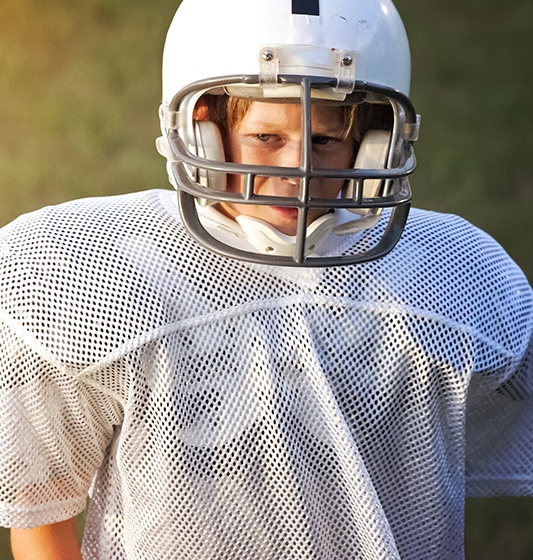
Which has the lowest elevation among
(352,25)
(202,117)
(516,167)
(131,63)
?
(516,167)

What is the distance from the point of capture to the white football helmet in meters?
1.30

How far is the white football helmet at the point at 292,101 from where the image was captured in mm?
1298

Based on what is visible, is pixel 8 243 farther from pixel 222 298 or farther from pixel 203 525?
pixel 203 525

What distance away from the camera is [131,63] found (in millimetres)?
3699

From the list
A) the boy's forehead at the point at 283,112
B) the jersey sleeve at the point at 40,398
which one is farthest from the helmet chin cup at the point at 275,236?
the jersey sleeve at the point at 40,398

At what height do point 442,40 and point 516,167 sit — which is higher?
point 442,40

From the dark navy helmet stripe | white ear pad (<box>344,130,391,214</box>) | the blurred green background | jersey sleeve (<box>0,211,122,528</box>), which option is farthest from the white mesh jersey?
the blurred green background

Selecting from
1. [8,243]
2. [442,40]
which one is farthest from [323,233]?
[442,40]

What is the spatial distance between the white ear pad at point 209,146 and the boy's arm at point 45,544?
509 millimetres

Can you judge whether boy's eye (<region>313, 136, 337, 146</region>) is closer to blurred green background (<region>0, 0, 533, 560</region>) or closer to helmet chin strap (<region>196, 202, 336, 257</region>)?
helmet chin strap (<region>196, 202, 336, 257</region>)

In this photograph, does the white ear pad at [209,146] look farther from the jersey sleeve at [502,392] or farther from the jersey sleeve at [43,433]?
the jersey sleeve at [502,392]

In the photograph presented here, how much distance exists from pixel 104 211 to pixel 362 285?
361 mm

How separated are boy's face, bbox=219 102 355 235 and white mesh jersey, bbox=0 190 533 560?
8 centimetres

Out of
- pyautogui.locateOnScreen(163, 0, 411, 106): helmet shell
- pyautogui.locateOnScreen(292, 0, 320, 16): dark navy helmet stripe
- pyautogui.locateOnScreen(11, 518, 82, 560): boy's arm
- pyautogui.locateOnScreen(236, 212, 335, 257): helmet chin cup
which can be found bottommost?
pyautogui.locateOnScreen(11, 518, 82, 560): boy's arm
